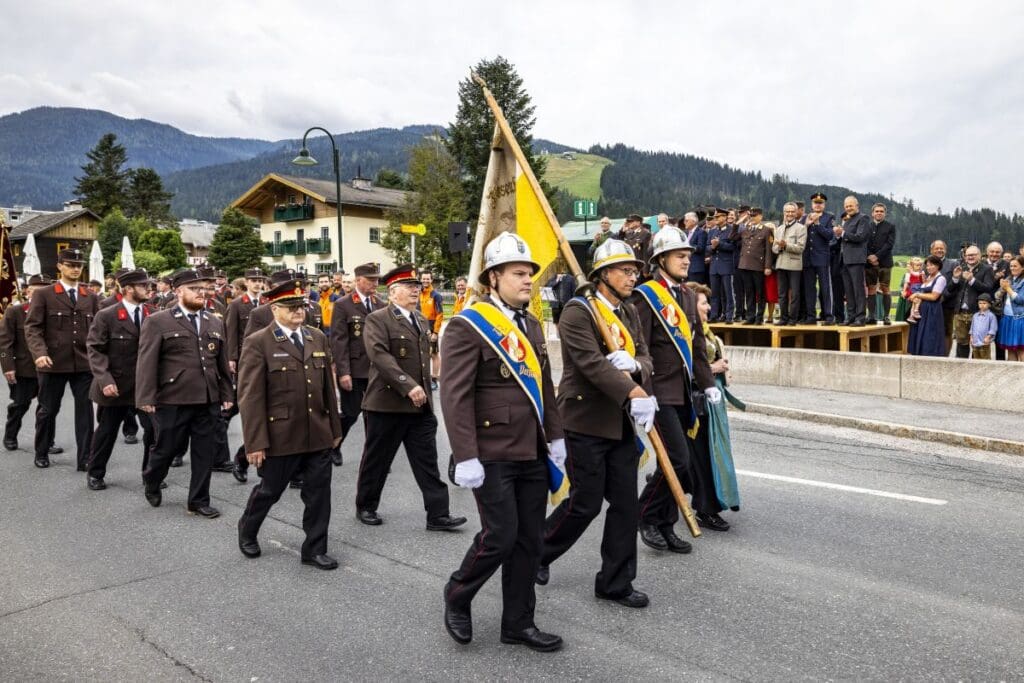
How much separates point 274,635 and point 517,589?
132cm

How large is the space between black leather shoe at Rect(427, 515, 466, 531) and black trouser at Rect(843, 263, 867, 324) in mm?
8628

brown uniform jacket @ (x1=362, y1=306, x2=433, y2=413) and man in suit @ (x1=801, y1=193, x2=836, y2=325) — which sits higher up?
man in suit @ (x1=801, y1=193, x2=836, y2=325)

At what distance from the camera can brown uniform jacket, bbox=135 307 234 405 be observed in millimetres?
6559

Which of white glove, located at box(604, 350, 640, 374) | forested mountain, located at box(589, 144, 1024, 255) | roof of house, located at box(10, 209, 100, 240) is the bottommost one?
white glove, located at box(604, 350, 640, 374)

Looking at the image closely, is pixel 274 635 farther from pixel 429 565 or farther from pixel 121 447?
pixel 121 447

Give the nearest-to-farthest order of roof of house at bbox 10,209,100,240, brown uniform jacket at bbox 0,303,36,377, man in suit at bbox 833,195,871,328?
brown uniform jacket at bbox 0,303,36,377, man in suit at bbox 833,195,871,328, roof of house at bbox 10,209,100,240

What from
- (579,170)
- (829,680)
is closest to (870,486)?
(829,680)

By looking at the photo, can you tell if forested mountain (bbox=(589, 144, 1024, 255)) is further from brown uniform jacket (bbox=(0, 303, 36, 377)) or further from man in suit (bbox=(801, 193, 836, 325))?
brown uniform jacket (bbox=(0, 303, 36, 377))

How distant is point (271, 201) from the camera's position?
6419cm

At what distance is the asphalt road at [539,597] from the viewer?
12.3 feet

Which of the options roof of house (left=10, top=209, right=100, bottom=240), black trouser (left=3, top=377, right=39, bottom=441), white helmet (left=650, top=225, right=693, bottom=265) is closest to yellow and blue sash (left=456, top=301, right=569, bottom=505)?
white helmet (left=650, top=225, right=693, bottom=265)

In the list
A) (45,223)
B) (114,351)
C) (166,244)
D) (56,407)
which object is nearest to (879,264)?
(114,351)

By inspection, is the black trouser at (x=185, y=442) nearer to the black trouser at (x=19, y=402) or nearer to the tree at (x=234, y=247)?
the black trouser at (x=19, y=402)

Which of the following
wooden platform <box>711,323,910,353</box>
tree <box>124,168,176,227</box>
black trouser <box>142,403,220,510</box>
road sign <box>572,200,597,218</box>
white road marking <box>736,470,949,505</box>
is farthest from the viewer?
tree <box>124,168,176,227</box>
